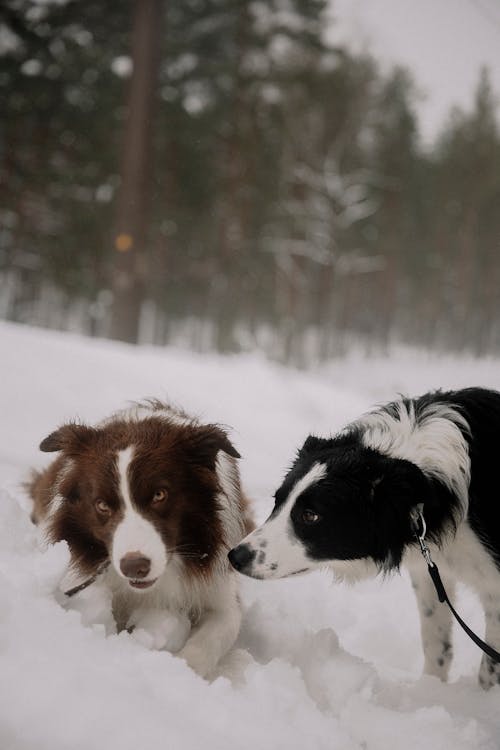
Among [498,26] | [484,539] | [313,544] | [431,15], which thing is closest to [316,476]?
[313,544]

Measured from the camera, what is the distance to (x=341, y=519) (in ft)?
8.57

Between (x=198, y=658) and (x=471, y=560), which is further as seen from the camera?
(x=471, y=560)

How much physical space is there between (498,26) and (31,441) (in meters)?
6.08

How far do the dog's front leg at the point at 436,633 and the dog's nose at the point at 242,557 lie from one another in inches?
46.6

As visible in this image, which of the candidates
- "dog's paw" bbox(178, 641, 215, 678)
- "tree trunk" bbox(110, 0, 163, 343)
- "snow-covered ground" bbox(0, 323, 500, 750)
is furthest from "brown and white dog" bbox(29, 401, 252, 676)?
"tree trunk" bbox(110, 0, 163, 343)

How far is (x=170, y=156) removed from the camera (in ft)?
75.3

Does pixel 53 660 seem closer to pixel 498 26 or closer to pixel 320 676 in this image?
pixel 320 676

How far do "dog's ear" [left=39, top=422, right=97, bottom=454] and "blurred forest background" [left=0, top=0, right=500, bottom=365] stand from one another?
853cm

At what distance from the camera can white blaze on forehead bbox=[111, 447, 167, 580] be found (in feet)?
7.77

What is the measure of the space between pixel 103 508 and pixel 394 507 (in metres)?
1.36

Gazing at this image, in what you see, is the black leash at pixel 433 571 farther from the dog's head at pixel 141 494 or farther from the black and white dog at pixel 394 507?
the dog's head at pixel 141 494

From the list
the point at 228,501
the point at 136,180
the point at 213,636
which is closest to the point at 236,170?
the point at 136,180

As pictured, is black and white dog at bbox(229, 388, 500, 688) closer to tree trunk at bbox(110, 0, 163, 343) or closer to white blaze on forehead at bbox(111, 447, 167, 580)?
white blaze on forehead at bbox(111, 447, 167, 580)

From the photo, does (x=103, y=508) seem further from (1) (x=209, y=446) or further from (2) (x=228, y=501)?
(2) (x=228, y=501)
